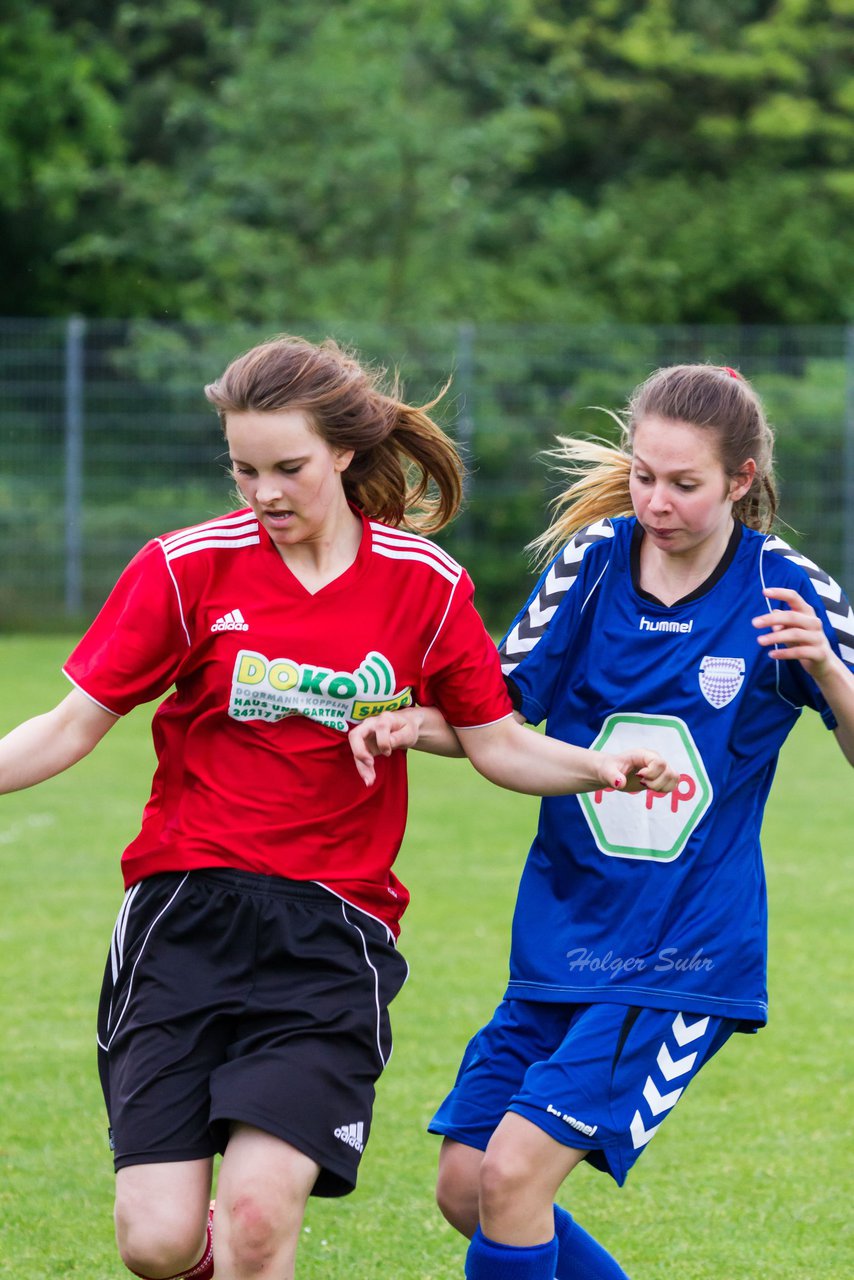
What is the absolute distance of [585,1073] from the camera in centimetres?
319

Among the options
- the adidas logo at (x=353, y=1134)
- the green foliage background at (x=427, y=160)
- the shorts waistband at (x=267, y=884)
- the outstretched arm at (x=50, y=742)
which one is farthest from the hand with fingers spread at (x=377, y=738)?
the green foliage background at (x=427, y=160)

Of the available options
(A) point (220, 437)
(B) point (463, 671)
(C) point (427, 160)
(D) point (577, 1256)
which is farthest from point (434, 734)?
(C) point (427, 160)

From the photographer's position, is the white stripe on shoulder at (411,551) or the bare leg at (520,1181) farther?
the white stripe on shoulder at (411,551)

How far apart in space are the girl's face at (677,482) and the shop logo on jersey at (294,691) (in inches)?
23.6

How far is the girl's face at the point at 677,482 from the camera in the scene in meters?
3.32

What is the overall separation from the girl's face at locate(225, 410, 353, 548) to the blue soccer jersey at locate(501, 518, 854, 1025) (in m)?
0.55

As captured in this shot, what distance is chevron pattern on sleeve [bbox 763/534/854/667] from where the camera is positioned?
338cm

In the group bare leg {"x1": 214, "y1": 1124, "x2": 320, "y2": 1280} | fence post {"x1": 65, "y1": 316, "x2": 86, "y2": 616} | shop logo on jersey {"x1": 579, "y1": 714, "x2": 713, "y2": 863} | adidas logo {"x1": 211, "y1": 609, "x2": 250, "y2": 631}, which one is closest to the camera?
bare leg {"x1": 214, "y1": 1124, "x2": 320, "y2": 1280}

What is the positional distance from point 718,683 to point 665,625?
5.9 inches

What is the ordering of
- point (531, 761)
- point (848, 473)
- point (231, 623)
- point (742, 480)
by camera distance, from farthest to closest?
point (848, 473) → point (742, 480) → point (531, 761) → point (231, 623)

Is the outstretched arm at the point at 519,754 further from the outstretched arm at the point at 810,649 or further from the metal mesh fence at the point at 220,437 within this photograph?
the metal mesh fence at the point at 220,437

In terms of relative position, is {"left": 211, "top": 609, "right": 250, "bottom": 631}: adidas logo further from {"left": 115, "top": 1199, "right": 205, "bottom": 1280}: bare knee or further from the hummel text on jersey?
{"left": 115, "top": 1199, "right": 205, "bottom": 1280}: bare knee

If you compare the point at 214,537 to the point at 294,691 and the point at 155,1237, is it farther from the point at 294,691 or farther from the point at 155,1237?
the point at 155,1237

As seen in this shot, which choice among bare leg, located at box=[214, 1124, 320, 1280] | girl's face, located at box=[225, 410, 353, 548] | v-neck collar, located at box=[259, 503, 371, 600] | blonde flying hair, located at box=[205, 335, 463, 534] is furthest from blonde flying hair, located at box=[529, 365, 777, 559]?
bare leg, located at box=[214, 1124, 320, 1280]
